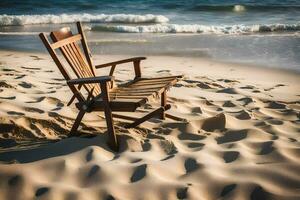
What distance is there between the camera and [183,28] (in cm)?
1418

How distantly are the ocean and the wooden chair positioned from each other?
447cm

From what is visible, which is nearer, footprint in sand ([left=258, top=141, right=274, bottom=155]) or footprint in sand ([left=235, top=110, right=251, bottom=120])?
footprint in sand ([left=258, top=141, right=274, bottom=155])

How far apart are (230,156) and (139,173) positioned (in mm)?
850

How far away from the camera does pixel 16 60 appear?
27.8 feet

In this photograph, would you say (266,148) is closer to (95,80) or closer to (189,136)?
(189,136)

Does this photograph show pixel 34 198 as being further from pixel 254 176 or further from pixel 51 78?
pixel 51 78

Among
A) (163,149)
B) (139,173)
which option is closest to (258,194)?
(139,173)

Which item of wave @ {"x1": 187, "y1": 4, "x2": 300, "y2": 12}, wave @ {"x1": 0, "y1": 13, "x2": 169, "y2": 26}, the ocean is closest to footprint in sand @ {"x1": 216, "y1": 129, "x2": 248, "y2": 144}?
the ocean

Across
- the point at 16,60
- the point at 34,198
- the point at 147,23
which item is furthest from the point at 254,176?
the point at 147,23

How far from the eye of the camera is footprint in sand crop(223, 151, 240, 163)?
3432 mm

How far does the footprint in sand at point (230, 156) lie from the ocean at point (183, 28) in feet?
15.9

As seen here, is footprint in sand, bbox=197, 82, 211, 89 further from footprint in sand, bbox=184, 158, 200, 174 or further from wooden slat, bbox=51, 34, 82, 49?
footprint in sand, bbox=184, 158, 200, 174

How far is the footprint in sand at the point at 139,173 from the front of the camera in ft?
10.4

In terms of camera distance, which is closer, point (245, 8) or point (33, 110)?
point (33, 110)
